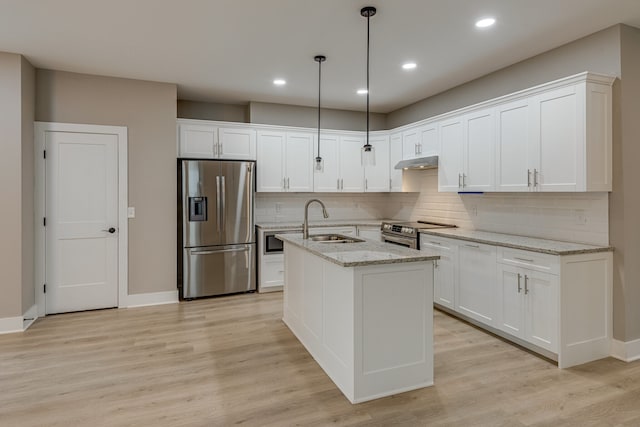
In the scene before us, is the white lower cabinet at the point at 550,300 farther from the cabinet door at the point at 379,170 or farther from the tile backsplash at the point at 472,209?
the cabinet door at the point at 379,170

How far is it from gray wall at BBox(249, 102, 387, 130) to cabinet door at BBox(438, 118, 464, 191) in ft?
6.36

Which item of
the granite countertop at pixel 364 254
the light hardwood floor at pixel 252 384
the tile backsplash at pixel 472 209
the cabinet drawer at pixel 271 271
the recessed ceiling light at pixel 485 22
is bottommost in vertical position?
the light hardwood floor at pixel 252 384

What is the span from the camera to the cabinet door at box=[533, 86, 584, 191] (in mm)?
3051

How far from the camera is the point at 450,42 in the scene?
136 inches

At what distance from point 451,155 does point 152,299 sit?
4.11 metres

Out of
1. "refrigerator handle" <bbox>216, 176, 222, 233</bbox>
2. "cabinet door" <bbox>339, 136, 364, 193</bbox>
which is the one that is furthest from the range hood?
Answer: "refrigerator handle" <bbox>216, 176, 222, 233</bbox>

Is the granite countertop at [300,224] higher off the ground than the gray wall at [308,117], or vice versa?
the gray wall at [308,117]

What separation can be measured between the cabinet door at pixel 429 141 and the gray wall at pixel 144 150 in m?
3.26

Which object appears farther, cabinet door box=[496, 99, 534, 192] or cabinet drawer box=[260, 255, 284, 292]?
cabinet drawer box=[260, 255, 284, 292]

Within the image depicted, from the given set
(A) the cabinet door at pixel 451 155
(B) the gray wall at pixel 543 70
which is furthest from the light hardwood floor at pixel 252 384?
(B) the gray wall at pixel 543 70

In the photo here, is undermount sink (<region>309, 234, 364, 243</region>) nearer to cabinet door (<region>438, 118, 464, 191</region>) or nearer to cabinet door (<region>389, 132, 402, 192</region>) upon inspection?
cabinet door (<region>438, 118, 464, 191</region>)

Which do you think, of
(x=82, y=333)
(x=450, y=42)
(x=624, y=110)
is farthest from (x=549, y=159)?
(x=82, y=333)

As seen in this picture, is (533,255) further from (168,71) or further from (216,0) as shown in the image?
(168,71)

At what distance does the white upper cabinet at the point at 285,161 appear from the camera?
213 inches
